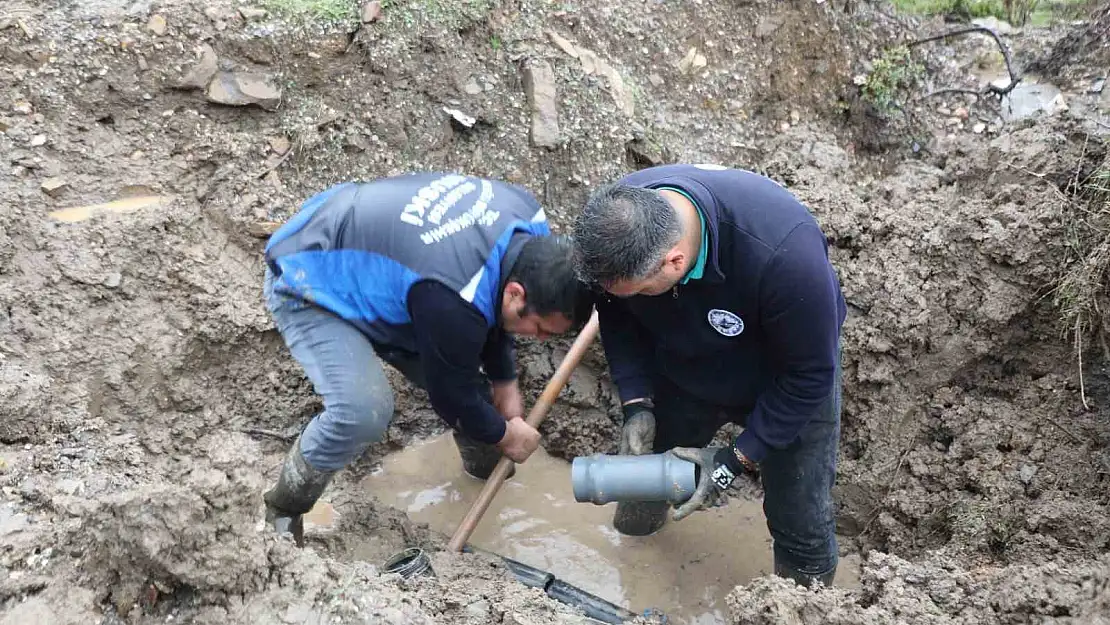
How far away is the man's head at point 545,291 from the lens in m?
2.26

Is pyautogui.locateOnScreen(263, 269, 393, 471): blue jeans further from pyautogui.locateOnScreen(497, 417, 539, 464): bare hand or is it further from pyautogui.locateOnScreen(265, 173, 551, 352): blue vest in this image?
pyautogui.locateOnScreen(497, 417, 539, 464): bare hand

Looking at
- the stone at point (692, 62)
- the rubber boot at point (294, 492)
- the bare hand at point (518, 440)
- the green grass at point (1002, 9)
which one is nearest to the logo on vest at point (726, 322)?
the bare hand at point (518, 440)

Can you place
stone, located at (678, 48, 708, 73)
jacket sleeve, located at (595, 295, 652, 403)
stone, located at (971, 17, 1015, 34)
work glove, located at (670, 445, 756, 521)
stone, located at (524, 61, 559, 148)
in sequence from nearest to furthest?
work glove, located at (670, 445, 756, 521), jacket sleeve, located at (595, 295, 652, 403), stone, located at (524, 61, 559, 148), stone, located at (678, 48, 708, 73), stone, located at (971, 17, 1015, 34)

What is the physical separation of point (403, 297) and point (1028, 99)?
3.84 metres

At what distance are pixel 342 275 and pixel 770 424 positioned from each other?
1.46 metres

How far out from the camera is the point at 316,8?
3611 millimetres

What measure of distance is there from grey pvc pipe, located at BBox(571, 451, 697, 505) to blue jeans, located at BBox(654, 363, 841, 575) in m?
0.32

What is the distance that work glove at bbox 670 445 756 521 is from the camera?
254 centimetres

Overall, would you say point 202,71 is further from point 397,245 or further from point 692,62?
point 692,62

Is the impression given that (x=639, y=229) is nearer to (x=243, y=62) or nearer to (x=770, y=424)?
(x=770, y=424)

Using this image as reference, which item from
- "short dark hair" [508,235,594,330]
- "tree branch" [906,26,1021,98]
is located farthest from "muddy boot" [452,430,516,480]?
"tree branch" [906,26,1021,98]

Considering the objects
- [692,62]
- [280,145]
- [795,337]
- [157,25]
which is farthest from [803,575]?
[157,25]

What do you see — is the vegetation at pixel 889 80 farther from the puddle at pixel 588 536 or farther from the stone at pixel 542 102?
the puddle at pixel 588 536

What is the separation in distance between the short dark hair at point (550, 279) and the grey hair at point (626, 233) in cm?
21
